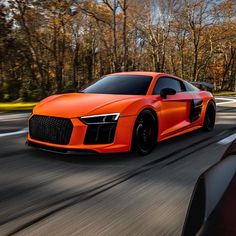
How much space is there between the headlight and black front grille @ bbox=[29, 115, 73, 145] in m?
0.22

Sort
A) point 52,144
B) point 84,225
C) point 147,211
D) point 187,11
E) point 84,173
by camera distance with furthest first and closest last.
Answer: point 187,11, point 52,144, point 84,173, point 147,211, point 84,225

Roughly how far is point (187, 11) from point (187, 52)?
47.2 ft

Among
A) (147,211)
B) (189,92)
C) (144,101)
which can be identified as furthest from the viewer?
(189,92)

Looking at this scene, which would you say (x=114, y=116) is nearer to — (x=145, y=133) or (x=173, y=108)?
(x=145, y=133)

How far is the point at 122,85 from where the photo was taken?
6.33 metres

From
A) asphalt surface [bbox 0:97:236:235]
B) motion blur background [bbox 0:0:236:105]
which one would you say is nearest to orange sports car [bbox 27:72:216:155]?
asphalt surface [bbox 0:97:236:235]

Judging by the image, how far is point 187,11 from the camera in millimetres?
42594

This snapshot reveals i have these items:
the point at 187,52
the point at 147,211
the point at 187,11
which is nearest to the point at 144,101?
the point at 147,211

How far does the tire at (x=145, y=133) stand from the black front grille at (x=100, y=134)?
47 centimetres

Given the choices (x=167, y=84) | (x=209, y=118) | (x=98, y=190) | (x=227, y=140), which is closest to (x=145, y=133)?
(x=167, y=84)

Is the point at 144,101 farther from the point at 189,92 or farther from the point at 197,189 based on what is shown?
the point at 197,189

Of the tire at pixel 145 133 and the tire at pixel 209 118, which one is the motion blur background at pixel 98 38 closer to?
the tire at pixel 209 118

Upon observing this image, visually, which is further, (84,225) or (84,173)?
(84,173)

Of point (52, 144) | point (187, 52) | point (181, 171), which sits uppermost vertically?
point (187, 52)
